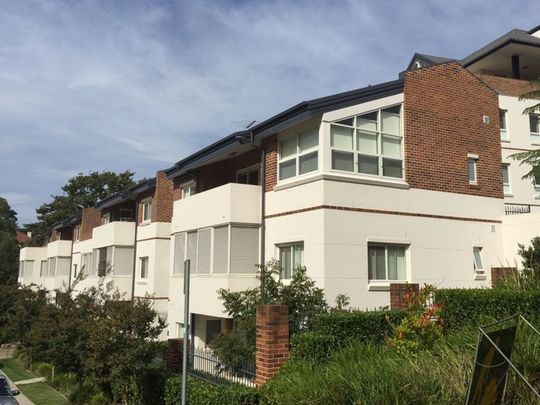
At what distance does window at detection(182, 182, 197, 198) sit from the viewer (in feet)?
74.6

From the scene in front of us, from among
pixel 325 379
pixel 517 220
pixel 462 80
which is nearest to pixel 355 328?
pixel 325 379

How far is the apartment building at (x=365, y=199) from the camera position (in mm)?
14438

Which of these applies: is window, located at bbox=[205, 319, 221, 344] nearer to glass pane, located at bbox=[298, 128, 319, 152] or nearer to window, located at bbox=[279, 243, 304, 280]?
window, located at bbox=[279, 243, 304, 280]

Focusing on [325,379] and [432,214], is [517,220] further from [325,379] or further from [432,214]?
[325,379]

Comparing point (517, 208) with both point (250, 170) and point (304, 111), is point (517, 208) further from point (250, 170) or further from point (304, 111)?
point (304, 111)

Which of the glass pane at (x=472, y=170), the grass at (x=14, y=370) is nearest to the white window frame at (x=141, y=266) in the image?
the grass at (x=14, y=370)

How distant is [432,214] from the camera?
1608 centimetres

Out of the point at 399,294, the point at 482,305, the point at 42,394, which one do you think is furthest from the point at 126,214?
the point at 482,305

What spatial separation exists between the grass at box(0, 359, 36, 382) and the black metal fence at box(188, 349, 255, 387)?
1662 cm

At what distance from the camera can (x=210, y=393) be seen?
11031mm

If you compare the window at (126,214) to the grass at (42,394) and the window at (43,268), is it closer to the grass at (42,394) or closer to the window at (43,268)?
the grass at (42,394)

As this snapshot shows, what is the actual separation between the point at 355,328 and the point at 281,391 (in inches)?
91.9

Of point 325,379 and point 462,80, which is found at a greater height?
point 462,80

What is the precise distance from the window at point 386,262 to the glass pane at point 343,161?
2.24 m
